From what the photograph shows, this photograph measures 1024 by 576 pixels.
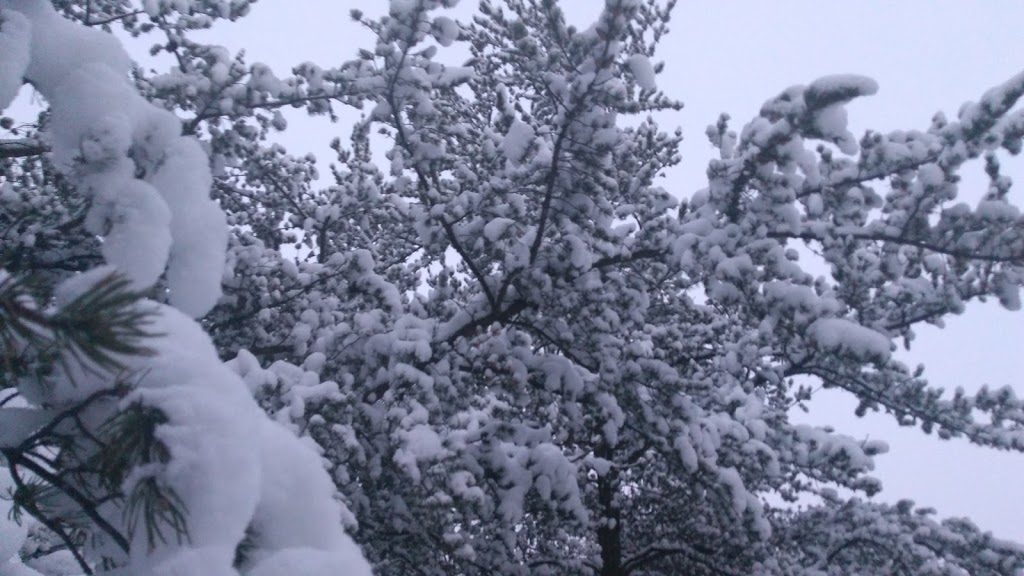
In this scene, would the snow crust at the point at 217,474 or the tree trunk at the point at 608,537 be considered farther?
the tree trunk at the point at 608,537

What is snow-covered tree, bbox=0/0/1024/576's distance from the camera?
3.28 meters

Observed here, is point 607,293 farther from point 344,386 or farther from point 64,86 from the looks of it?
point 64,86

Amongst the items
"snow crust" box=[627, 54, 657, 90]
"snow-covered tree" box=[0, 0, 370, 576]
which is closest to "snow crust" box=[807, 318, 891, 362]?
"snow crust" box=[627, 54, 657, 90]

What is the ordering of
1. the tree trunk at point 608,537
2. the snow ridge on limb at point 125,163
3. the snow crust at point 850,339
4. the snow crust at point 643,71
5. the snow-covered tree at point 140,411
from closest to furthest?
the snow-covered tree at point 140,411 → the snow ridge on limb at point 125,163 → the snow crust at point 850,339 → the snow crust at point 643,71 → the tree trunk at point 608,537

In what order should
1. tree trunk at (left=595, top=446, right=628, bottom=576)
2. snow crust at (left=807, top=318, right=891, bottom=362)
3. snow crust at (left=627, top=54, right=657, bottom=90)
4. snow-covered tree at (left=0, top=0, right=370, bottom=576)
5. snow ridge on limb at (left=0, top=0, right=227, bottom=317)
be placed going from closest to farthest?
snow-covered tree at (left=0, top=0, right=370, bottom=576), snow ridge on limb at (left=0, top=0, right=227, bottom=317), snow crust at (left=807, top=318, right=891, bottom=362), snow crust at (left=627, top=54, right=657, bottom=90), tree trunk at (left=595, top=446, right=628, bottom=576)

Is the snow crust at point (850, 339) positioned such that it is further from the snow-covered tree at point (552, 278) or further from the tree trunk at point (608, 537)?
the tree trunk at point (608, 537)

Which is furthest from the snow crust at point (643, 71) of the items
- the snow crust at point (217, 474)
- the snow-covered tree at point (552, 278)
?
the snow crust at point (217, 474)

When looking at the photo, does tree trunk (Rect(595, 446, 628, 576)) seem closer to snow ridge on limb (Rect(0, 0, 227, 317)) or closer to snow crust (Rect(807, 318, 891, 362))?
snow crust (Rect(807, 318, 891, 362))

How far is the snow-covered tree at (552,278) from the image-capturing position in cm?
328

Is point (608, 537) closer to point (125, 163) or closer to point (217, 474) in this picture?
point (125, 163)

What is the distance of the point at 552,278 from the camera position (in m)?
4.55

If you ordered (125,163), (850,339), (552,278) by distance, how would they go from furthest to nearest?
(552,278), (850,339), (125,163)

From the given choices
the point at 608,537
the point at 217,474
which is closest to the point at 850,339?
the point at 217,474

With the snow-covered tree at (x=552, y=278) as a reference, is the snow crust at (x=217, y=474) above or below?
below
